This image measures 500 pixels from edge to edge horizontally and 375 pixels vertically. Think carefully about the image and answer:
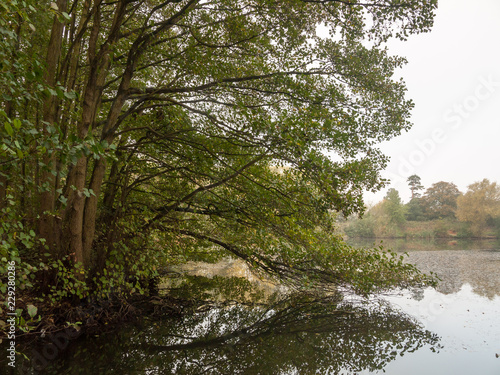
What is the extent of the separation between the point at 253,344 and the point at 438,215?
40385mm

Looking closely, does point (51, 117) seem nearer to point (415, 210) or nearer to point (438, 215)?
point (438, 215)

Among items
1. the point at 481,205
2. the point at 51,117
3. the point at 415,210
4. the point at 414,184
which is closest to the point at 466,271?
the point at 51,117

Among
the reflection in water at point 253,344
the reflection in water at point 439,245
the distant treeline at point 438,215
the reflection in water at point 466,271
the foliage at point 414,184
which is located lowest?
the reflection in water at point 253,344

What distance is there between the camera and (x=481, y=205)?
3203 cm

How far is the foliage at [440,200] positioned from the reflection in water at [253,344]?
36.5 metres

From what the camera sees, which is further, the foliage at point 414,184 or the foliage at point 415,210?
the foliage at point 414,184

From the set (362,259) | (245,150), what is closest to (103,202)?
(245,150)

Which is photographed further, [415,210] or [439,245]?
[415,210]

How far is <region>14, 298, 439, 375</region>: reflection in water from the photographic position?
16.2ft

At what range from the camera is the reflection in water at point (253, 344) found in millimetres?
4949

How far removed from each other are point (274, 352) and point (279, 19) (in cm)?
616

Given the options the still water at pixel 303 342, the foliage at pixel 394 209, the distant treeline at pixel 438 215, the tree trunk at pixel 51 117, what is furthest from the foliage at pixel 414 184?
the tree trunk at pixel 51 117

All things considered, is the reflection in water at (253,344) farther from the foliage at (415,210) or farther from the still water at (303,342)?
the foliage at (415,210)

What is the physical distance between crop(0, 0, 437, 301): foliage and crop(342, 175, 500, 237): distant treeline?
2723 centimetres
